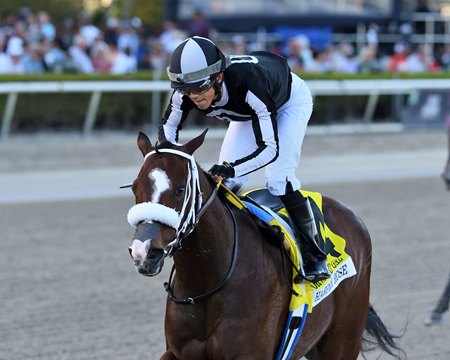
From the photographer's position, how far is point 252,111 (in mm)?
4023

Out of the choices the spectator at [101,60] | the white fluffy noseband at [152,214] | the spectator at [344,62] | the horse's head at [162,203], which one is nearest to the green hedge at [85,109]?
the spectator at [101,60]

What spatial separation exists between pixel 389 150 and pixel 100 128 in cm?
471

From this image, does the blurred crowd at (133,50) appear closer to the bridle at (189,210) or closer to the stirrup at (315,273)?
the stirrup at (315,273)

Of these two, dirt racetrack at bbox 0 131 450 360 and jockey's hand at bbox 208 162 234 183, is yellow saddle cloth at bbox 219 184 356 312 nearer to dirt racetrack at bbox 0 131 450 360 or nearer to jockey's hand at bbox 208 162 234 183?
jockey's hand at bbox 208 162 234 183

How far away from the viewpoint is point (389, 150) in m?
15.2

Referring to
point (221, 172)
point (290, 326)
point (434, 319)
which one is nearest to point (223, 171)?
point (221, 172)

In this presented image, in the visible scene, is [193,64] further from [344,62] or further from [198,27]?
[344,62]

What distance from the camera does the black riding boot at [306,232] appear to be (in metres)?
4.25

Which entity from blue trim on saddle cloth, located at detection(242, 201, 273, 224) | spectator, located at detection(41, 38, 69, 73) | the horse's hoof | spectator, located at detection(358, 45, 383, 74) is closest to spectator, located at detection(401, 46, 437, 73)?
spectator, located at detection(358, 45, 383, 74)

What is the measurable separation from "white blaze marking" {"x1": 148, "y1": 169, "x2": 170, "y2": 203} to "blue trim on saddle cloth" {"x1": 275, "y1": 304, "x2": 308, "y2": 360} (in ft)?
3.26

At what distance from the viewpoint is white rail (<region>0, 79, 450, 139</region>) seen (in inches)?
535

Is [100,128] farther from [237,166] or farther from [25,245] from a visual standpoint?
[237,166]

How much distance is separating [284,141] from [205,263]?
2.61 ft

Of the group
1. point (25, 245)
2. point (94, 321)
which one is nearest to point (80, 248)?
point (25, 245)
